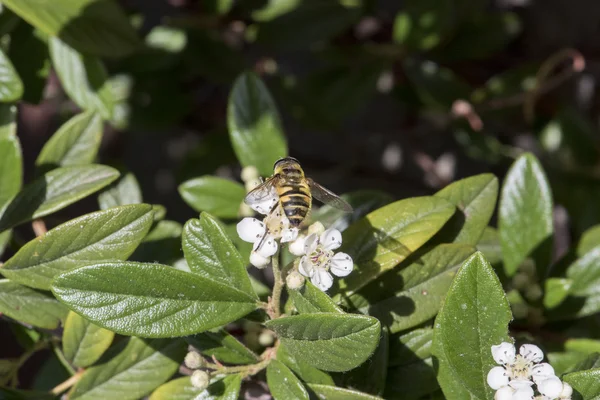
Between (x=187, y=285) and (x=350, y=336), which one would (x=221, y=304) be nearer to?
(x=187, y=285)

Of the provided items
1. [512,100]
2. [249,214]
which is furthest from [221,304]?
[512,100]

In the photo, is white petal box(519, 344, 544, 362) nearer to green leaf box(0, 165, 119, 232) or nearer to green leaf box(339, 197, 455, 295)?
green leaf box(339, 197, 455, 295)

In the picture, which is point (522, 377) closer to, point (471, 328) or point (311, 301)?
point (471, 328)

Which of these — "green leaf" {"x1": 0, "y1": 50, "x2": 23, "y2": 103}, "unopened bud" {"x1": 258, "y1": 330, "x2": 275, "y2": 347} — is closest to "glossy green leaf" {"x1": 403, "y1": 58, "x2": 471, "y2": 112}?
"unopened bud" {"x1": 258, "y1": 330, "x2": 275, "y2": 347}

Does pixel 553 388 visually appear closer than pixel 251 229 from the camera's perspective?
Yes

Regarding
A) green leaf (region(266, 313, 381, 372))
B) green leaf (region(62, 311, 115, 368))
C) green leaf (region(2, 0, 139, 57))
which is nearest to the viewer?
green leaf (region(266, 313, 381, 372))

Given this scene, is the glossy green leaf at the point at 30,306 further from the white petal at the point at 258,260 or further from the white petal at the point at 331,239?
the white petal at the point at 331,239

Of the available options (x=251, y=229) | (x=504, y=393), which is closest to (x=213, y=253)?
(x=251, y=229)

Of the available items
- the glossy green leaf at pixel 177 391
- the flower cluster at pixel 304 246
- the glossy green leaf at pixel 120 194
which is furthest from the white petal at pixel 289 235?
the glossy green leaf at pixel 120 194
